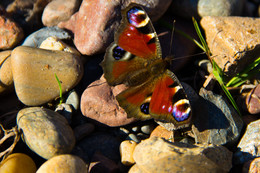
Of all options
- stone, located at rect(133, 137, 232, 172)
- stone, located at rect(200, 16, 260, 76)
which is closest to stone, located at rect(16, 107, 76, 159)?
stone, located at rect(133, 137, 232, 172)

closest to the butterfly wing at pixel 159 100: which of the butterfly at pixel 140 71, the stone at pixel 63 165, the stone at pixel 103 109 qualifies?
the butterfly at pixel 140 71

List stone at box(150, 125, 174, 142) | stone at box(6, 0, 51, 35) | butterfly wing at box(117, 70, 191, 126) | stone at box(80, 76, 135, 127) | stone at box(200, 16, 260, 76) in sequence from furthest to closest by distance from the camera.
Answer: stone at box(6, 0, 51, 35) < stone at box(200, 16, 260, 76) < stone at box(80, 76, 135, 127) < stone at box(150, 125, 174, 142) < butterfly wing at box(117, 70, 191, 126)

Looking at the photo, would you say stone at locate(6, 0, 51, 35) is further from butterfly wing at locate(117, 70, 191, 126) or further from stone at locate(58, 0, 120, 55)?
butterfly wing at locate(117, 70, 191, 126)

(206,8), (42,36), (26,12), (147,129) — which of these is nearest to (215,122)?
(147,129)

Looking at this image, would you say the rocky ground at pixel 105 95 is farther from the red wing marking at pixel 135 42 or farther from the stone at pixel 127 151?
the red wing marking at pixel 135 42

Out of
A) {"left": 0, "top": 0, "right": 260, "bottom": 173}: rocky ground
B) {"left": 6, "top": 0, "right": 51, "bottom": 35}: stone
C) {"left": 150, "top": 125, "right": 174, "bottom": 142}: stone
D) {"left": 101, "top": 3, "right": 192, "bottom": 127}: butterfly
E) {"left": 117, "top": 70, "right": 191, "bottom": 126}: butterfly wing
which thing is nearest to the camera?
{"left": 0, "top": 0, "right": 260, "bottom": 173}: rocky ground

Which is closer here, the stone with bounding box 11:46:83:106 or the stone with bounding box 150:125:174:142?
the stone with bounding box 150:125:174:142
